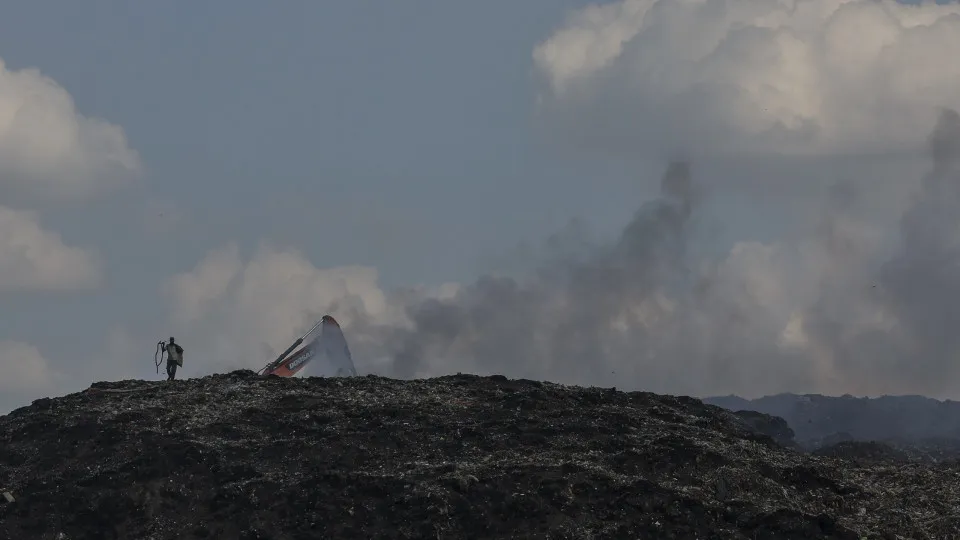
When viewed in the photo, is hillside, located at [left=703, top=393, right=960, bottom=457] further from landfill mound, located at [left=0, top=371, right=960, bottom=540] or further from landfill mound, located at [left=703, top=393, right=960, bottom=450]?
landfill mound, located at [left=0, top=371, right=960, bottom=540]

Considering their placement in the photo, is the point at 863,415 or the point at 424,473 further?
the point at 863,415

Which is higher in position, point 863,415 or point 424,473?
point 863,415

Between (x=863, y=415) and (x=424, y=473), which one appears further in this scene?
(x=863, y=415)

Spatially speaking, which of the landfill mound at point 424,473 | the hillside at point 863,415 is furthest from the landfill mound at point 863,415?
the landfill mound at point 424,473

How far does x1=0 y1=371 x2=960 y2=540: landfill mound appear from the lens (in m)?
34.4

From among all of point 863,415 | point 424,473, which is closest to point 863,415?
point 863,415

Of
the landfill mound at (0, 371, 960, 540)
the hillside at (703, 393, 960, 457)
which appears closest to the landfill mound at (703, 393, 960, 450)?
the hillside at (703, 393, 960, 457)

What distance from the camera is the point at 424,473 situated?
36.8 m

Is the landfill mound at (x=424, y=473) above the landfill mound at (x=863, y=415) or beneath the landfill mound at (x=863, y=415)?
beneath

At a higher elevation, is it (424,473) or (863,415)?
(863,415)

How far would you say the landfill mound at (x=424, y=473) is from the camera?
113 ft

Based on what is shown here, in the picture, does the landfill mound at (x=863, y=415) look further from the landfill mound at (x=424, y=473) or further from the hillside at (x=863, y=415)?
the landfill mound at (x=424, y=473)

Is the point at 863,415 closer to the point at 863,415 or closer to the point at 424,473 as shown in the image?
the point at 863,415

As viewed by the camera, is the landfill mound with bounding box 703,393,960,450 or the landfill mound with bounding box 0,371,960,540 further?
the landfill mound with bounding box 703,393,960,450
